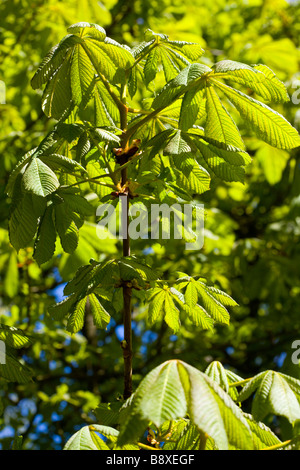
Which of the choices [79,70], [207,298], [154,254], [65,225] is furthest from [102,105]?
[154,254]

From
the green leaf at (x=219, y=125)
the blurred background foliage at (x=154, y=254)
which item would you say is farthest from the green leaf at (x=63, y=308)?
the blurred background foliage at (x=154, y=254)

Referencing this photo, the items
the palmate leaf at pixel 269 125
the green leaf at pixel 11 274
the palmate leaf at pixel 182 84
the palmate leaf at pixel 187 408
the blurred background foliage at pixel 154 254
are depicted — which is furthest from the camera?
the blurred background foliage at pixel 154 254

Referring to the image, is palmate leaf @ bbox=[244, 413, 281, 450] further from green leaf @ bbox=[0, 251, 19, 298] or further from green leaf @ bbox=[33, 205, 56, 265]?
green leaf @ bbox=[0, 251, 19, 298]

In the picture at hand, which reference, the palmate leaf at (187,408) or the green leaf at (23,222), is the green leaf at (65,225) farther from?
the palmate leaf at (187,408)

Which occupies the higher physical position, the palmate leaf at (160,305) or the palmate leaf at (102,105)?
the palmate leaf at (102,105)

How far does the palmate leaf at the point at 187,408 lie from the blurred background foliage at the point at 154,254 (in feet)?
4.80

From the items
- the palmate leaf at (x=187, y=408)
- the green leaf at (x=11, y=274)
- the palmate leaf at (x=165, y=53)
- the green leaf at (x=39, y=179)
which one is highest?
the palmate leaf at (x=165, y=53)

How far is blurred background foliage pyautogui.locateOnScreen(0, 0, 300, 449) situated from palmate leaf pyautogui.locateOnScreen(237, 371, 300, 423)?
4.53 ft

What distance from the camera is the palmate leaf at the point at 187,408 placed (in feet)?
2.47

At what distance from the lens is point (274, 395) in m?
0.89

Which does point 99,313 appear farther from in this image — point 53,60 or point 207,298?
point 53,60

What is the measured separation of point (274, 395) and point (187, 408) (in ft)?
0.57

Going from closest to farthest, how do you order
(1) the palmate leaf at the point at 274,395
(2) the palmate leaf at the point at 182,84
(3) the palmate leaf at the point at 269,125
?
(1) the palmate leaf at the point at 274,395 → (2) the palmate leaf at the point at 182,84 → (3) the palmate leaf at the point at 269,125
